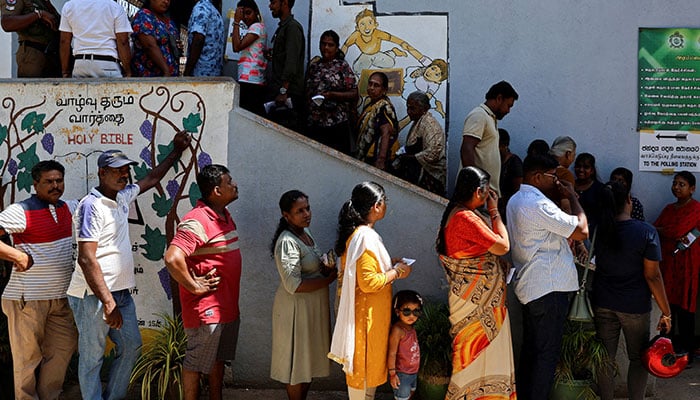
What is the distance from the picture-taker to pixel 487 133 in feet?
18.5

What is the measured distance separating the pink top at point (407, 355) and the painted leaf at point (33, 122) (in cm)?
342

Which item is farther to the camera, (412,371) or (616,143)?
(616,143)

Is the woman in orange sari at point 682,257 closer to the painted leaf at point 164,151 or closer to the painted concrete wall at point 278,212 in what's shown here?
the painted concrete wall at point 278,212

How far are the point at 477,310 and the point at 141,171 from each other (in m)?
2.88

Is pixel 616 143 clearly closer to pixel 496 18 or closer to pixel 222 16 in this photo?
pixel 496 18

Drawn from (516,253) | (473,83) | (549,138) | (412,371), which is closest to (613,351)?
(516,253)

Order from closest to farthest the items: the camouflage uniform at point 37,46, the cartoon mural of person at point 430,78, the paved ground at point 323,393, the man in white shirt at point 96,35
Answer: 1. the paved ground at point 323,393
2. the man in white shirt at point 96,35
3. the camouflage uniform at point 37,46
4. the cartoon mural of person at point 430,78

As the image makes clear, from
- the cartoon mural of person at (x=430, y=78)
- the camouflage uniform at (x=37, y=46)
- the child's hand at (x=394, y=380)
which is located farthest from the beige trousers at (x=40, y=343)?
the cartoon mural of person at (x=430, y=78)

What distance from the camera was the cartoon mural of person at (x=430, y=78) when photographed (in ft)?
22.5

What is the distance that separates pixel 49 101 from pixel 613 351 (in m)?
4.74

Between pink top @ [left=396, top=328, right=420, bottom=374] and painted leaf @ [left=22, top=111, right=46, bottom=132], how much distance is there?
342 centimetres

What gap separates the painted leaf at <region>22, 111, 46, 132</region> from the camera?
221 inches

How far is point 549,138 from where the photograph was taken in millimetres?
6840

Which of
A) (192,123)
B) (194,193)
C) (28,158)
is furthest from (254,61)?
(28,158)
